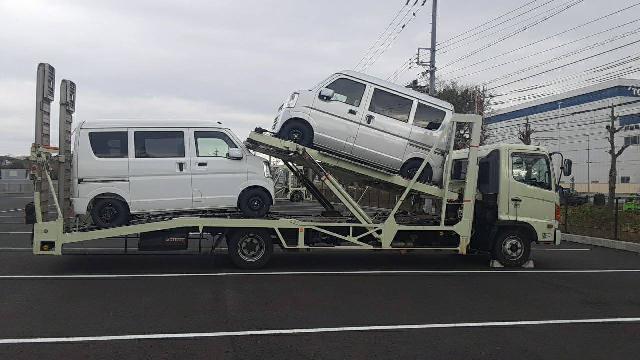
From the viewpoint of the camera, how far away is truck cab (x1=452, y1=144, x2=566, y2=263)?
1077cm

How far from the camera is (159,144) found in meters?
9.73

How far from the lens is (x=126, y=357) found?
521 centimetres

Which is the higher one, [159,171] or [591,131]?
[591,131]

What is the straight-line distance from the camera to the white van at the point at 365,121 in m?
10.1

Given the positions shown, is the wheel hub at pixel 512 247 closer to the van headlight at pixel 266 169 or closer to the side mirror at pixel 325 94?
the side mirror at pixel 325 94

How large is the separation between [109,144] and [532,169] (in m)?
7.59

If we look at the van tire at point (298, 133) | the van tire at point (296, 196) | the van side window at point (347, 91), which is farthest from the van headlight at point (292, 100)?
the van tire at point (296, 196)

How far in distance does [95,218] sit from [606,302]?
7.90 m

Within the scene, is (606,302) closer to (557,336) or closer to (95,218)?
(557,336)

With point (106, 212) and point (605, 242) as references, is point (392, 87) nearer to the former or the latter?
point (106, 212)

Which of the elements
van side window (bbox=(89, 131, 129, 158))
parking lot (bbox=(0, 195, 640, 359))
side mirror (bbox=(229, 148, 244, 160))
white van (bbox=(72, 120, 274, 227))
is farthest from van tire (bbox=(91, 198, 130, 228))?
side mirror (bbox=(229, 148, 244, 160))

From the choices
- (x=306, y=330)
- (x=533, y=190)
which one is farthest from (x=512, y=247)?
(x=306, y=330)

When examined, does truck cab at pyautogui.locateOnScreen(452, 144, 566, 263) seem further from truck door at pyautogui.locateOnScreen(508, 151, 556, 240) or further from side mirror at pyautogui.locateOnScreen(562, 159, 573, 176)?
side mirror at pyautogui.locateOnScreen(562, 159, 573, 176)

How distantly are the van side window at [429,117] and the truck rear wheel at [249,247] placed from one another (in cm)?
340
